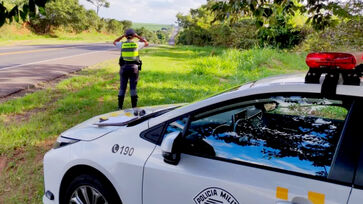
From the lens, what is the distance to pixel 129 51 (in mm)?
6754

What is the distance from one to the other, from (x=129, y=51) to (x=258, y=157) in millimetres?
5187

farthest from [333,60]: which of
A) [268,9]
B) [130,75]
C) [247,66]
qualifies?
[247,66]

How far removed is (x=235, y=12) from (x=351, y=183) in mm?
2678

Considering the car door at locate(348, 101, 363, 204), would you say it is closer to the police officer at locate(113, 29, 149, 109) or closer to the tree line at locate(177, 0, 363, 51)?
the tree line at locate(177, 0, 363, 51)

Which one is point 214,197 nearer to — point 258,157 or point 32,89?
point 258,157

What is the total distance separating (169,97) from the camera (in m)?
8.36

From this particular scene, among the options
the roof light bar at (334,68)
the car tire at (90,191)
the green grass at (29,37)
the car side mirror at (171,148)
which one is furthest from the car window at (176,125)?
the green grass at (29,37)

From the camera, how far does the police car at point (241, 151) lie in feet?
5.84

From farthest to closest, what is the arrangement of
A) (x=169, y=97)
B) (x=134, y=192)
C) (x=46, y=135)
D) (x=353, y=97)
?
(x=169, y=97) < (x=46, y=135) < (x=134, y=192) < (x=353, y=97)

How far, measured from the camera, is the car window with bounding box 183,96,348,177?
1.92 meters

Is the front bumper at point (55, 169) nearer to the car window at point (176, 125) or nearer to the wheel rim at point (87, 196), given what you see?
the wheel rim at point (87, 196)

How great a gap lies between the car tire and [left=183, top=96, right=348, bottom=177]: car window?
2.45 ft

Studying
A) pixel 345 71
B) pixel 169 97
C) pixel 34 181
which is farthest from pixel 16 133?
pixel 345 71

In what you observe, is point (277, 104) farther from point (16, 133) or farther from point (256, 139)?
point (16, 133)
